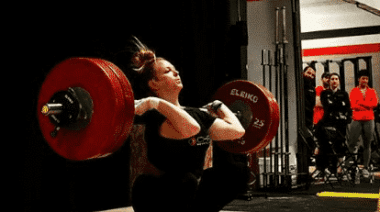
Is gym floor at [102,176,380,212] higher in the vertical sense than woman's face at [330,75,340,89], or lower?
lower

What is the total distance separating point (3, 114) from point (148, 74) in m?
0.85

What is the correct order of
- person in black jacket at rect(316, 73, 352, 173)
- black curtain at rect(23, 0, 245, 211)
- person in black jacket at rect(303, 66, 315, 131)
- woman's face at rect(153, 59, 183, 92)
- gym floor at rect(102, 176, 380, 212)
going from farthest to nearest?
person in black jacket at rect(303, 66, 315, 131) → person in black jacket at rect(316, 73, 352, 173) → gym floor at rect(102, 176, 380, 212) → black curtain at rect(23, 0, 245, 211) → woman's face at rect(153, 59, 183, 92)

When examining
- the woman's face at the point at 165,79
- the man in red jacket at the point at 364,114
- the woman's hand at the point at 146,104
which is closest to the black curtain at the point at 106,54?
the woman's face at the point at 165,79

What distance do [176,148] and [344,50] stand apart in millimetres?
8560

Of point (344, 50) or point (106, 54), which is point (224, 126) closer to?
point (106, 54)

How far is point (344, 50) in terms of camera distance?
9.67 meters

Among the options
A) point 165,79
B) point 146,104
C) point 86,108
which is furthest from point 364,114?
point 86,108

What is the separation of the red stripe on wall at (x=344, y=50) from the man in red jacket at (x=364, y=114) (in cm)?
388

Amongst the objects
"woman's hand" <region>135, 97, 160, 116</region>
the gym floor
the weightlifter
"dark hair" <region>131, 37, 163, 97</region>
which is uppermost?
"dark hair" <region>131, 37, 163, 97</region>

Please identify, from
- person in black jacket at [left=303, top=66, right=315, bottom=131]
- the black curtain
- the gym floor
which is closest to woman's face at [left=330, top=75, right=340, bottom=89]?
person in black jacket at [left=303, top=66, right=315, bottom=131]

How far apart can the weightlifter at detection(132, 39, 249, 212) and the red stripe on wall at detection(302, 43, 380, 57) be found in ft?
26.6

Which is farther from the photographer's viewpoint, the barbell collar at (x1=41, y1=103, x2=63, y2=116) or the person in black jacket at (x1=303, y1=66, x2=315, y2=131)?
the person in black jacket at (x1=303, y1=66, x2=315, y2=131)

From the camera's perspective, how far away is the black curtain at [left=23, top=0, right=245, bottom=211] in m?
2.54

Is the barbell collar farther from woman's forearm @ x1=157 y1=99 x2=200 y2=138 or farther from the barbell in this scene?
woman's forearm @ x1=157 y1=99 x2=200 y2=138
